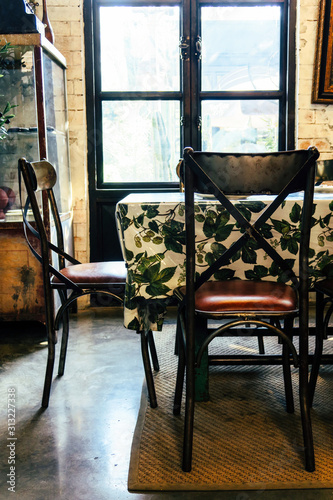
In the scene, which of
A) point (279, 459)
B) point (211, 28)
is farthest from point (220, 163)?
point (211, 28)

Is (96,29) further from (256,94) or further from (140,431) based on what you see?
(140,431)

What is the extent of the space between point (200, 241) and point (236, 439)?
71 cm

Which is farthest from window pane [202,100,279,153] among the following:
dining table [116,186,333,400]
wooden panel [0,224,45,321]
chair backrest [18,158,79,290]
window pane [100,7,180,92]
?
dining table [116,186,333,400]

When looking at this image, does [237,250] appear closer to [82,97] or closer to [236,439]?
[236,439]

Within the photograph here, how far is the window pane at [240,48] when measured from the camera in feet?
11.6

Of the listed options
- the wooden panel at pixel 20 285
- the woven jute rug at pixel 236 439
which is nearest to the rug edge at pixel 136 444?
the woven jute rug at pixel 236 439

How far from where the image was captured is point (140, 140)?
3.63 m

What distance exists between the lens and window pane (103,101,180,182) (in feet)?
11.8

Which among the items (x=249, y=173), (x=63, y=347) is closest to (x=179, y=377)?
(x=63, y=347)

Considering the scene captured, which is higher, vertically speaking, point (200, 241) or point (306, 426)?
point (200, 241)

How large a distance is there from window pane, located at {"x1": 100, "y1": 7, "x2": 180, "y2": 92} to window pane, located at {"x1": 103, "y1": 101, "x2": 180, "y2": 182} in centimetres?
14

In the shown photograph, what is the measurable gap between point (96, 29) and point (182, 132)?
921 millimetres

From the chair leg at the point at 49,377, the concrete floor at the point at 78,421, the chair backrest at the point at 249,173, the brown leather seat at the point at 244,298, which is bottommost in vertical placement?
the concrete floor at the point at 78,421

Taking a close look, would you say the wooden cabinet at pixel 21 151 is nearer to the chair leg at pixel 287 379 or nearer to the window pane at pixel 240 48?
the window pane at pixel 240 48
